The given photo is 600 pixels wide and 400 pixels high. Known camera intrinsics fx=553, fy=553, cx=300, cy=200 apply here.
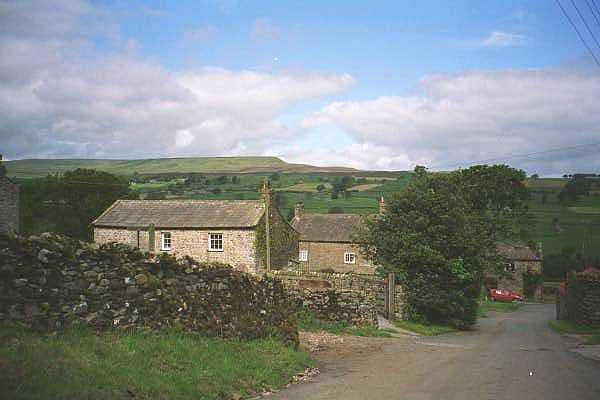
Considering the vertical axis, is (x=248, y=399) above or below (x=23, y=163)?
below

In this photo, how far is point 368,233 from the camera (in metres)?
32.5

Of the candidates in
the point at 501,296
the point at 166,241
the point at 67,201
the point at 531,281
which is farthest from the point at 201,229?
the point at 531,281

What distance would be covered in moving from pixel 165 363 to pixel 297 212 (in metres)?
58.3

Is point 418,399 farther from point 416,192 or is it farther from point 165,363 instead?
point 416,192

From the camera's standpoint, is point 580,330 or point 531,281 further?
point 531,281

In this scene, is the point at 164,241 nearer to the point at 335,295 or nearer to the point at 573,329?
the point at 335,295

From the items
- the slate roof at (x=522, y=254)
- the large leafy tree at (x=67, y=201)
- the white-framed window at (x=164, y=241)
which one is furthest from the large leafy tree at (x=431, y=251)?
the slate roof at (x=522, y=254)

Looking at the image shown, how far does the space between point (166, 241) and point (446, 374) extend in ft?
118

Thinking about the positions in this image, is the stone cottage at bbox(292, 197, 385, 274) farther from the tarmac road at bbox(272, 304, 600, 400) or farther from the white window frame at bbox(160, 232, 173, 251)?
the tarmac road at bbox(272, 304, 600, 400)

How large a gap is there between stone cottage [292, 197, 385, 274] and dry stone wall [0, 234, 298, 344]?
48.4m

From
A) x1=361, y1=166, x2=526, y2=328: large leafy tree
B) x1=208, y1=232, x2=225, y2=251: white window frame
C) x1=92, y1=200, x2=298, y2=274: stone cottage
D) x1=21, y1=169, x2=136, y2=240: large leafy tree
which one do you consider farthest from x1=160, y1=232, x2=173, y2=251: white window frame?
x1=361, y1=166, x2=526, y2=328: large leafy tree

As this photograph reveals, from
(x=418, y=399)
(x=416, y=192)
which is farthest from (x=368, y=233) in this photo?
(x=418, y=399)

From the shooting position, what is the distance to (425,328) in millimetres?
26656

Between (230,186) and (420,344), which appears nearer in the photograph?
(420,344)
